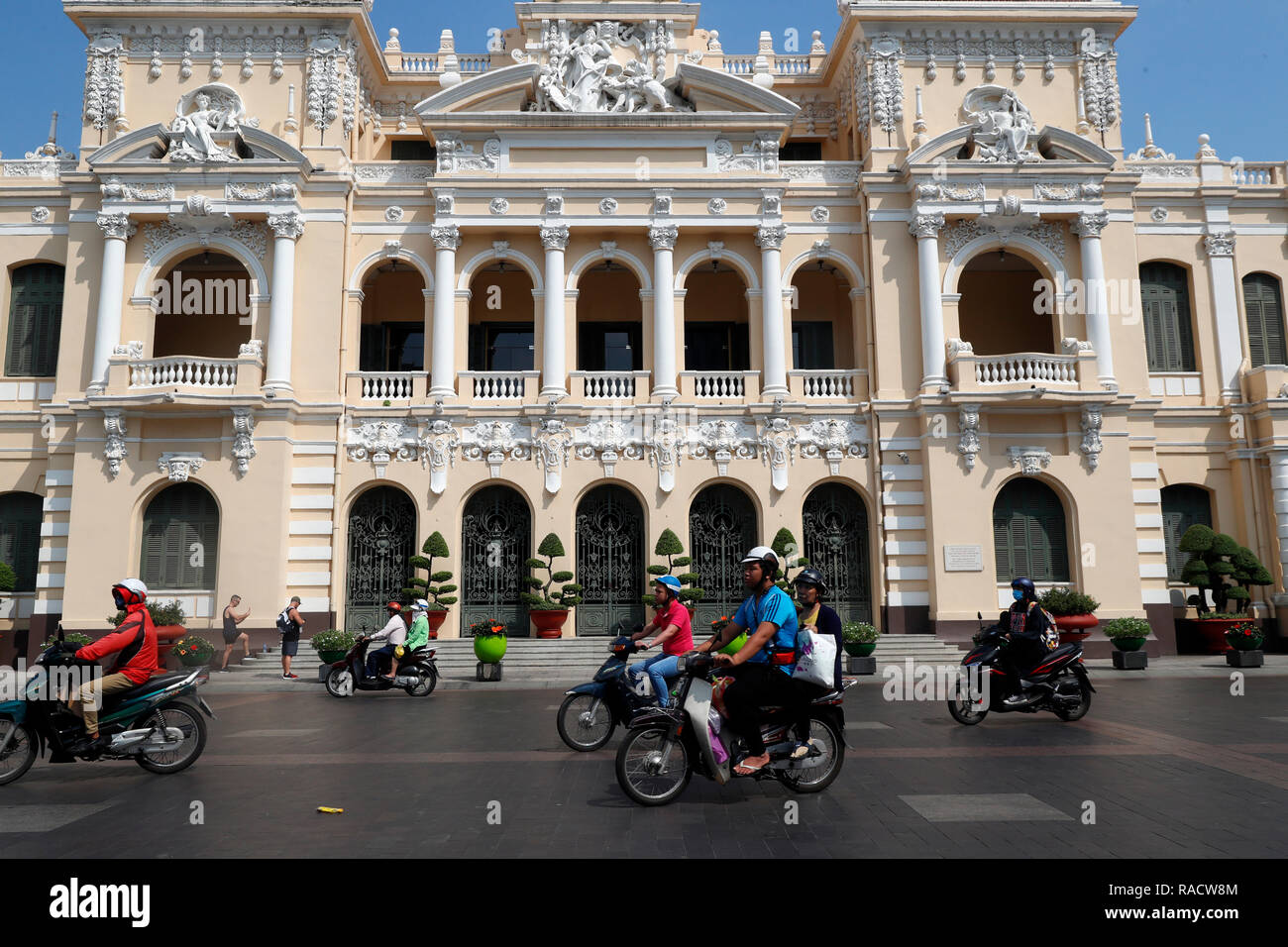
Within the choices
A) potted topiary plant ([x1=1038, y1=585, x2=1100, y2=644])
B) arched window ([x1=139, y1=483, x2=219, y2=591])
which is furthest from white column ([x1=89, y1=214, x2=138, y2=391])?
potted topiary plant ([x1=1038, y1=585, x2=1100, y2=644])

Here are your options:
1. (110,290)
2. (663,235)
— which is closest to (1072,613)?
(663,235)

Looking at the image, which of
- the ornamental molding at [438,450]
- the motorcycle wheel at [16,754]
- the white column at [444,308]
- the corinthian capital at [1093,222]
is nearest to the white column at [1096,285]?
the corinthian capital at [1093,222]

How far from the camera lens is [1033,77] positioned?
2614 cm

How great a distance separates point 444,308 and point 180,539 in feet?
29.3

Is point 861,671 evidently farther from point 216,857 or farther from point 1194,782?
point 216,857

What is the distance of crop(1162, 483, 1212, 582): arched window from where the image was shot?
87.0 ft

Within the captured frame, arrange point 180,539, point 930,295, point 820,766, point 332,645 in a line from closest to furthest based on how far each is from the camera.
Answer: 1. point 820,766
2. point 332,645
3. point 180,539
4. point 930,295

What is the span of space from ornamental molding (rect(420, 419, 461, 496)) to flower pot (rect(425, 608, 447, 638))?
3.14 m

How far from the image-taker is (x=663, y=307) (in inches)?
988

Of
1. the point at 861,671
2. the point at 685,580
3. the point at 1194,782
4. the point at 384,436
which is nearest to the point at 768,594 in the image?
the point at 1194,782

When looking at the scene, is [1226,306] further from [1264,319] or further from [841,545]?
[841,545]

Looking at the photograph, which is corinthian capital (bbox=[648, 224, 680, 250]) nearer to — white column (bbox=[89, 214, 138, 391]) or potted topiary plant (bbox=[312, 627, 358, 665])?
potted topiary plant (bbox=[312, 627, 358, 665])

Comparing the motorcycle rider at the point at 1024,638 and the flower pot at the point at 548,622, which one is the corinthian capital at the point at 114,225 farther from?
the motorcycle rider at the point at 1024,638

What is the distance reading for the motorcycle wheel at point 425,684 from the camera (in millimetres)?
17438
